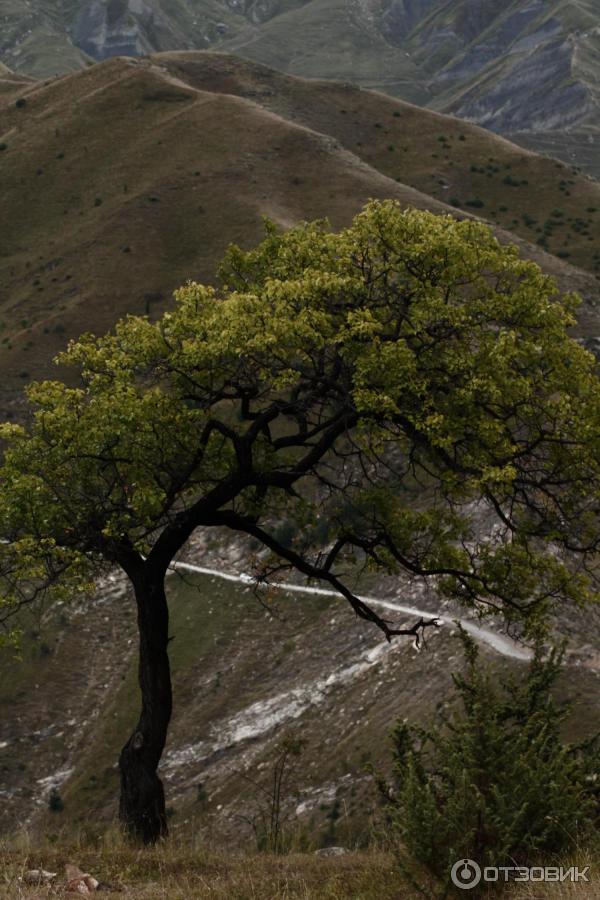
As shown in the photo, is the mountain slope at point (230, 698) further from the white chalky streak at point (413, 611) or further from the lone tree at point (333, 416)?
the lone tree at point (333, 416)

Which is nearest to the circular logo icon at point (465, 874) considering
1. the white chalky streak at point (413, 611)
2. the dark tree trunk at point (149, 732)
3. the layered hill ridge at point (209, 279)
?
the layered hill ridge at point (209, 279)

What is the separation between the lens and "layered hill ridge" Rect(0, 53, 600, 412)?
9056 centimetres

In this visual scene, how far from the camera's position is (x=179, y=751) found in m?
47.1

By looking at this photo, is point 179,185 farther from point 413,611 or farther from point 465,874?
point 465,874

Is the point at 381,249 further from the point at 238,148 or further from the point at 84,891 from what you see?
the point at 238,148

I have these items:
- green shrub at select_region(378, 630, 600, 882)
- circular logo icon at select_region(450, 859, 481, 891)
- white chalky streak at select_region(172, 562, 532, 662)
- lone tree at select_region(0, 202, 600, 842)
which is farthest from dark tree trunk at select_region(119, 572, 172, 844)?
white chalky streak at select_region(172, 562, 532, 662)

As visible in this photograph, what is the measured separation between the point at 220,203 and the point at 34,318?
27.0 meters

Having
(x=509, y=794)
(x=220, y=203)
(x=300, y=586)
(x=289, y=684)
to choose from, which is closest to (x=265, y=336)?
(x=509, y=794)

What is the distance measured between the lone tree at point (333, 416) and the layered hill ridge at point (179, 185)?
63.2 metres

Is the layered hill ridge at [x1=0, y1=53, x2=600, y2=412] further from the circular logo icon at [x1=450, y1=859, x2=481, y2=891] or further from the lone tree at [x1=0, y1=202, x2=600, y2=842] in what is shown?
the circular logo icon at [x1=450, y1=859, x2=481, y2=891]

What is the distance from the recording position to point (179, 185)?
350ft

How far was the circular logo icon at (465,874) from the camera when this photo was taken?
368 inches

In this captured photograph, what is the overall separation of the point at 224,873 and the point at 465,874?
410cm

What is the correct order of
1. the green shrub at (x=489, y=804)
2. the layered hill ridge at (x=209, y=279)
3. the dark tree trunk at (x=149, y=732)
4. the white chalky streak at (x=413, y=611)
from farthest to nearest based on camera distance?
the layered hill ridge at (x=209, y=279) < the white chalky streak at (x=413, y=611) < the dark tree trunk at (x=149, y=732) < the green shrub at (x=489, y=804)
